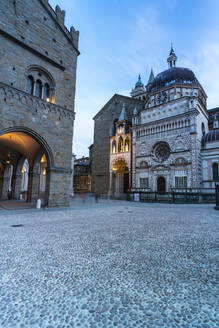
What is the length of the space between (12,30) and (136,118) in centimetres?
2313

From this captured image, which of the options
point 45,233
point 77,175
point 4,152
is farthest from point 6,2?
point 77,175

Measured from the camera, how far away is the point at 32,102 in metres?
11.7

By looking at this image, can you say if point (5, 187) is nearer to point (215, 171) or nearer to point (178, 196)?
point (178, 196)

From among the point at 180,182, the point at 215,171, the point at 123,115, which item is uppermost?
the point at 123,115

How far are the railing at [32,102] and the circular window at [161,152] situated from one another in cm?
1789

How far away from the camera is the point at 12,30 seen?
1115 centimetres

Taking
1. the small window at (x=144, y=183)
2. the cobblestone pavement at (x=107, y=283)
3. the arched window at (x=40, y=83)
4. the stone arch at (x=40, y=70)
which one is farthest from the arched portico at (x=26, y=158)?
the small window at (x=144, y=183)

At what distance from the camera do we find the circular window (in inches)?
1084

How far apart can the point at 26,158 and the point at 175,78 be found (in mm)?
28838

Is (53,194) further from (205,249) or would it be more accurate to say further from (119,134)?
(119,134)

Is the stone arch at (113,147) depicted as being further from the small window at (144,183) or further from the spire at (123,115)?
the small window at (144,183)

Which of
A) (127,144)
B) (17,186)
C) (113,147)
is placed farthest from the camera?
(113,147)

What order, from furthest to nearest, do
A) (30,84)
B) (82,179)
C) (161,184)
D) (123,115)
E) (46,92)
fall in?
(82,179), (123,115), (161,184), (46,92), (30,84)

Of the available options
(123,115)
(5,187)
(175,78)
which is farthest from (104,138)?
(5,187)
